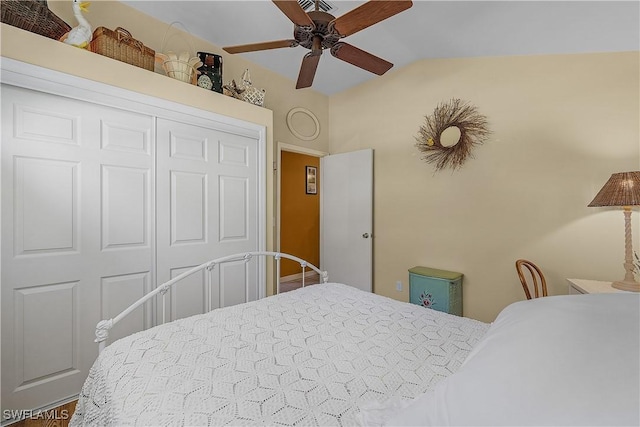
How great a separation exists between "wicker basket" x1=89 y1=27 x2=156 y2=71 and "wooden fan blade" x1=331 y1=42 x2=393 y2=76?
1.41 m

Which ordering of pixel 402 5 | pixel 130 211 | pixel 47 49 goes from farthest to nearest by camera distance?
pixel 130 211, pixel 47 49, pixel 402 5

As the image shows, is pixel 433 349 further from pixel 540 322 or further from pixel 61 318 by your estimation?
pixel 61 318

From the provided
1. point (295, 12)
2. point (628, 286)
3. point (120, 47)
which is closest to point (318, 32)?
point (295, 12)

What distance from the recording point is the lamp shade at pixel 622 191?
68.0 inches

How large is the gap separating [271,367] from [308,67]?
71.8 inches

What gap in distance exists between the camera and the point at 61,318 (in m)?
1.73

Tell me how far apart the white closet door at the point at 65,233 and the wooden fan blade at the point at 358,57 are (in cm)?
143

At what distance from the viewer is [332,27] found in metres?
1.55

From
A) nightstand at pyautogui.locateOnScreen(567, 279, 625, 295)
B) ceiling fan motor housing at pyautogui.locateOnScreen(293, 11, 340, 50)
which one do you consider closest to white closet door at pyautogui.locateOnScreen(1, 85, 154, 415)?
ceiling fan motor housing at pyautogui.locateOnScreen(293, 11, 340, 50)

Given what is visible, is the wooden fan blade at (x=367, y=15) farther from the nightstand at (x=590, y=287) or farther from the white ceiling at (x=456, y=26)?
the nightstand at (x=590, y=287)

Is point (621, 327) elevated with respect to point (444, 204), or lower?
lower

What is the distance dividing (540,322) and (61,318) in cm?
237

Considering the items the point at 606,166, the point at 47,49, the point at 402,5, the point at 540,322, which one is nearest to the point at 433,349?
the point at 540,322

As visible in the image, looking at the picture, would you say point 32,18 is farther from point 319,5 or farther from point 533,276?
point 533,276
